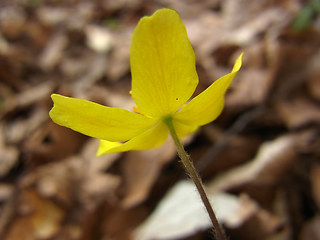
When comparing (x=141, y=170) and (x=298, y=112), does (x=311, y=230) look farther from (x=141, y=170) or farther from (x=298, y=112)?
(x=141, y=170)

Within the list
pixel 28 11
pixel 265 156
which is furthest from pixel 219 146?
pixel 28 11

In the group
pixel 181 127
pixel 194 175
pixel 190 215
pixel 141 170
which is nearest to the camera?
pixel 194 175

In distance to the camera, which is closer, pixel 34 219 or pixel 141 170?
pixel 34 219

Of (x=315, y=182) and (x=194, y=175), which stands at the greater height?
(x=315, y=182)

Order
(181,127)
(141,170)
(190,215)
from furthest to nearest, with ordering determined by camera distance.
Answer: (141,170)
(190,215)
(181,127)

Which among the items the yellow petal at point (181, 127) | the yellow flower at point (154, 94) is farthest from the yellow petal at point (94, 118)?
the yellow petal at point (181, 127)

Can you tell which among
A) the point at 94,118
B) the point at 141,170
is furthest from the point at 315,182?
the point at 94,118

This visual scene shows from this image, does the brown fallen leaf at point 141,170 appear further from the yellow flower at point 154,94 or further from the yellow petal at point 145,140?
the yellow flower at point 154,94
